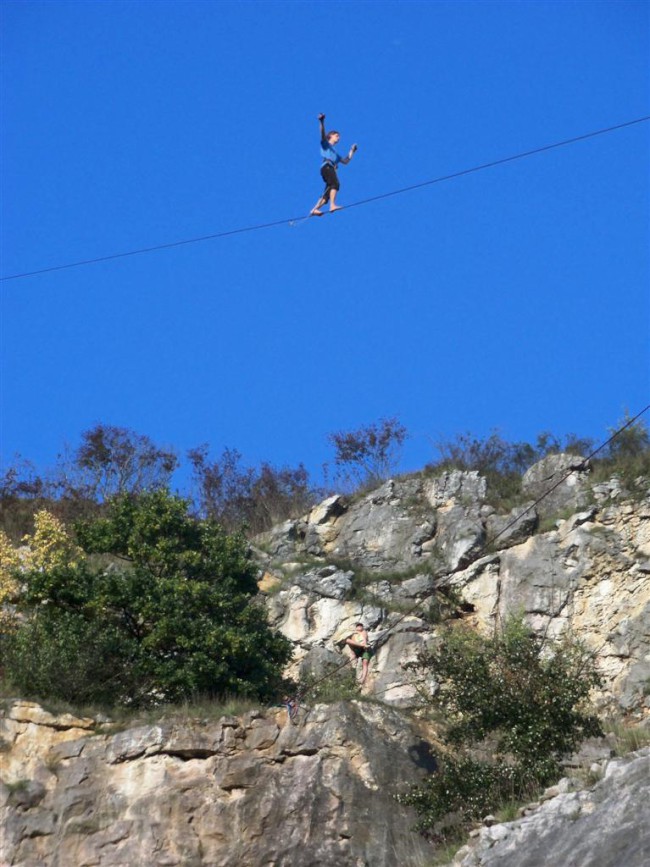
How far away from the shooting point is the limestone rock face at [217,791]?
2995 centimetres

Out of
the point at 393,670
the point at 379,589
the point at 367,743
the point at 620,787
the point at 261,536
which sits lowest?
the point at 620,787

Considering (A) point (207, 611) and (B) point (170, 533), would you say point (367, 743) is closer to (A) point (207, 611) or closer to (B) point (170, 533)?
(A) point (207, 611)

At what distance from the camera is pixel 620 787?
82.1 feet

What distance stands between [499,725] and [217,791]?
5.86m

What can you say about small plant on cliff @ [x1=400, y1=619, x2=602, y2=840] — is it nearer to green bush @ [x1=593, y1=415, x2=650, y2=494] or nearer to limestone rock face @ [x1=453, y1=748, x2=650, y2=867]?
limestone rock face @ [x1=453, y1=748, x2=650, y2=867]

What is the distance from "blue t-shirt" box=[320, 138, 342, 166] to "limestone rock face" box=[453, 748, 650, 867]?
12324 millimetres

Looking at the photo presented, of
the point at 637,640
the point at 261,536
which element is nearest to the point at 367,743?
the point at 637,640

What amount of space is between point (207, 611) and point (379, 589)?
633 cm

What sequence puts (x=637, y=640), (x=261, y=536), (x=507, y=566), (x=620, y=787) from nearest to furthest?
(x=620, y=787) → (x=637, y=640) → (x=507, y=566) → (x=261, y=536)

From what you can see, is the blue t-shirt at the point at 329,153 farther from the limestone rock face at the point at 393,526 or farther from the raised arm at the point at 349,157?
the limestone rock face at the point at 393,526

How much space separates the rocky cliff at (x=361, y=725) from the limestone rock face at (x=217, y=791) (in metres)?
0.03

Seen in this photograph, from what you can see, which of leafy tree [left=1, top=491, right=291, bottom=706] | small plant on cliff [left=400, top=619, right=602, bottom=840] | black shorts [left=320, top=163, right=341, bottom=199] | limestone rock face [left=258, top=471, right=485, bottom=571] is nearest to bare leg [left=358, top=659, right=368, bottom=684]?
leafy tree [left=1, top=491, right=291, bottom=706]

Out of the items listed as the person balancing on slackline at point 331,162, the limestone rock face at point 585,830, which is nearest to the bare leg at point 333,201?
the person balancing on slackline at point 331,162

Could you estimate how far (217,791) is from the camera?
1214 inches
